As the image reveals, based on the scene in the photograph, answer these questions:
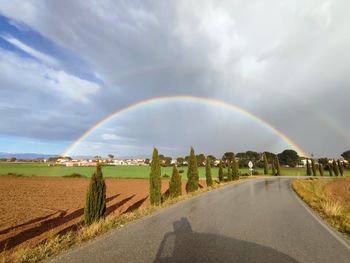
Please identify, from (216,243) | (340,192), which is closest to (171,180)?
(216,243)

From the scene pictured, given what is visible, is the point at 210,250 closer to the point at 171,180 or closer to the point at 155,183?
the point at 155,183

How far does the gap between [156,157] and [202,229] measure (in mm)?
11593

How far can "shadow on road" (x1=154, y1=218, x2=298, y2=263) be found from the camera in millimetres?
6027

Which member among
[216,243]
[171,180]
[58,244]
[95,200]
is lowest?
[58,244]

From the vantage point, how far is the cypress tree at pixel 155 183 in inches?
716

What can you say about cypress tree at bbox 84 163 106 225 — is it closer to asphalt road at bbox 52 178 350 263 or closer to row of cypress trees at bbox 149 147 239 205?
asphalt road at bbox 52 178 350 263

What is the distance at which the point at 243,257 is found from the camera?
6152 millimetres

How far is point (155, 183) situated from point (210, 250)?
1203 centimetres

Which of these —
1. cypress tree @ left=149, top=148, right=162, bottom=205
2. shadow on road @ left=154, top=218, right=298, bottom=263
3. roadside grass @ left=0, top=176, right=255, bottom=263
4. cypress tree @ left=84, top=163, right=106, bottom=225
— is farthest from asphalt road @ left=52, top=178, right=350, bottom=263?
cypress tree @ left=149, top=148, right=162, bottom=205

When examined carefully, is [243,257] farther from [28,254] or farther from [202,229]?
[28,254]

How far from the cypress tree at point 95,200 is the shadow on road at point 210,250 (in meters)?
4.20

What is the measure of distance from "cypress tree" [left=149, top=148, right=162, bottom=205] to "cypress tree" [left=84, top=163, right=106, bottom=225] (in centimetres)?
650

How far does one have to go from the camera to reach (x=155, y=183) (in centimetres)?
1848

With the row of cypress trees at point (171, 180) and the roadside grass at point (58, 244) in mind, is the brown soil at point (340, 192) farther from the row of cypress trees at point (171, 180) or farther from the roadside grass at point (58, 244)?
the roadside grass at point (58, 244)
